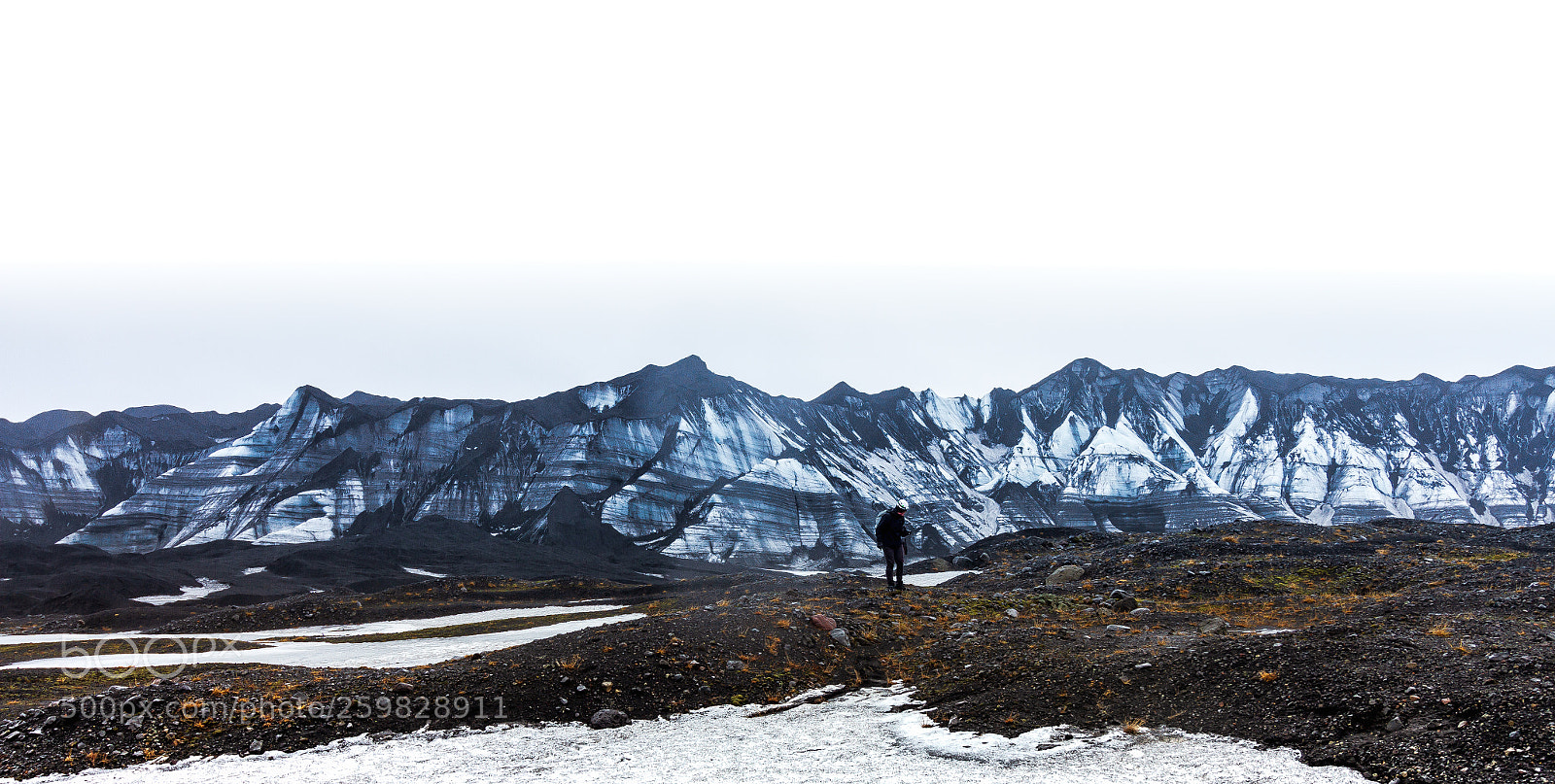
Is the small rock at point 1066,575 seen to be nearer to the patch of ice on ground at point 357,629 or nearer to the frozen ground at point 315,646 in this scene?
the frozen ground at point 315,646

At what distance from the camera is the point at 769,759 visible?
1182 cm

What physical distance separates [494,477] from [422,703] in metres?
99.4

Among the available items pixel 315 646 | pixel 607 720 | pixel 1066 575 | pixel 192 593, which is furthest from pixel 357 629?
pixel 192 593

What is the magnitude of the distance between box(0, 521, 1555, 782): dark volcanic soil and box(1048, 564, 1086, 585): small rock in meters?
5.92

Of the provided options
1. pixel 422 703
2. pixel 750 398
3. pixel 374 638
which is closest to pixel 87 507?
pixel 750 398

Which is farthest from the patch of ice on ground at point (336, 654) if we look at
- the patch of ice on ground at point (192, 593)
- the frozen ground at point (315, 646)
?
the patch of ice on ground at point (192, 593)

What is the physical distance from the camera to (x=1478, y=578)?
22344 mm

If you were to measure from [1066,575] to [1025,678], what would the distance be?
1831 cm

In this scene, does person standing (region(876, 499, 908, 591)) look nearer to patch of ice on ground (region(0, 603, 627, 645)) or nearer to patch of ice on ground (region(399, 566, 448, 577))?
patch of ice on ground (region(0, 603, 627, 645))

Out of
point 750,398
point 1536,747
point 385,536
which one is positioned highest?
point 750,398

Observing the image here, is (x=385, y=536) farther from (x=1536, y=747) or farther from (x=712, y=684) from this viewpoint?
(x=1536, y=747)

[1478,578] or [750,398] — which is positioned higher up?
[750,398]

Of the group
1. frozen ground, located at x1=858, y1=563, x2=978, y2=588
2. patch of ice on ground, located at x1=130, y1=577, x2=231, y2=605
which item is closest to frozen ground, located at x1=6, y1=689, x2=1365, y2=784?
frozen ground, located at x1=858, y1=563, x2=978, y2=588

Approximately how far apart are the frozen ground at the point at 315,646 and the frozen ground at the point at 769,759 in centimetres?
946
